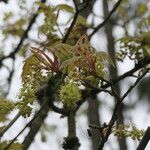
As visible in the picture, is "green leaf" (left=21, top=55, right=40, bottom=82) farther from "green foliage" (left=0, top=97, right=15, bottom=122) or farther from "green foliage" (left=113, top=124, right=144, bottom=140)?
"green foliage" (left=113, top=124, right=144, bottom=140)

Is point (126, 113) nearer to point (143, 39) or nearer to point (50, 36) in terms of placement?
point (50, 36)

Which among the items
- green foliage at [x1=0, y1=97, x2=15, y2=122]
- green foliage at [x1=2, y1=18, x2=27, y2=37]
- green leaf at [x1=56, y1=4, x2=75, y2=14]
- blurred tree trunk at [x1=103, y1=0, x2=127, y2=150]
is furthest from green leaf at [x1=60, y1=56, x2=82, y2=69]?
green foliage at [x1=2, y1=18, x2=27, y2=37]

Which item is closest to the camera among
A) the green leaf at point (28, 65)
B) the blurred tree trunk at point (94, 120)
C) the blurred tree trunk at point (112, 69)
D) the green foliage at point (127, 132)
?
the green leaf at point (28, 65)

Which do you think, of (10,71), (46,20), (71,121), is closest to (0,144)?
(71,121)

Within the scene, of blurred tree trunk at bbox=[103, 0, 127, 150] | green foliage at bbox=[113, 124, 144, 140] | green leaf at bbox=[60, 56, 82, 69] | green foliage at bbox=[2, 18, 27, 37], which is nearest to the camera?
green leaf at bbox=[60, 56, 82, 69]

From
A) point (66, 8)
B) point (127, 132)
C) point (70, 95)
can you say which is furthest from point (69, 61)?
point (66, 8)

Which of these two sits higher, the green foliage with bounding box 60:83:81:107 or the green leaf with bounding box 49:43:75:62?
the green leaf with bounding box 49:43:75:62

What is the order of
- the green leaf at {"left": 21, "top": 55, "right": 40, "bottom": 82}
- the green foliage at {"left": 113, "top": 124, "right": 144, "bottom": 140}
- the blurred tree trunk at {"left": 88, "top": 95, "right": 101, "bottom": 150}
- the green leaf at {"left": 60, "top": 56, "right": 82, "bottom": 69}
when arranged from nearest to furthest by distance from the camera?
the green leaf at {"left": 60, "top": 56, "right": 82, "bottom": 69} < the green leaf at {"left": 21, "top": 55, "right": 40, "bottom": 82} < the green foliage at {"left": 113, "top": 124, "right": 144, "bottom": 140} < the blurred tree trunk at {"left": 88, "top": 95, "right": 101, "bottom": 150}

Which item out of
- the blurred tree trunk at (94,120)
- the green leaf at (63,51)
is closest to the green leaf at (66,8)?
the blurred tree trunk at (94,120)

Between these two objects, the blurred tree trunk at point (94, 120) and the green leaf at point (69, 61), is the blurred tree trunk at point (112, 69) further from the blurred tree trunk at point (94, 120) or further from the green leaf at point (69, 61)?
the green leaf at point (69, 61)

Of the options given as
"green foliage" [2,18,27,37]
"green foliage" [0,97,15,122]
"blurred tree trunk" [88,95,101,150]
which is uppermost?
"green foliage" [2,18,27,37]

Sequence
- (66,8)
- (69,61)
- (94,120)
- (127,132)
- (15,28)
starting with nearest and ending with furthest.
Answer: (69,61) → (127,132) → (66,8) → (94,120) → (15,28)

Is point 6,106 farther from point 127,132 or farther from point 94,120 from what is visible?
point 94,120
